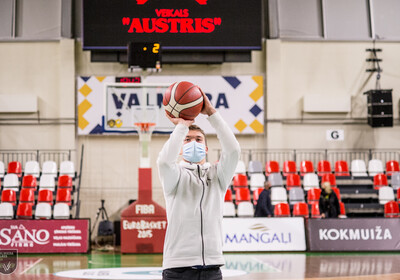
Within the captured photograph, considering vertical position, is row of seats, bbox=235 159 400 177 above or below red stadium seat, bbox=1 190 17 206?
above

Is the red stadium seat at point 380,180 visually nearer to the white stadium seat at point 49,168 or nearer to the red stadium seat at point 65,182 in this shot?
the red stadium seat at point 65,182

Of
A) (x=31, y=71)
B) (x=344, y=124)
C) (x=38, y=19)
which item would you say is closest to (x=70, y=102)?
(x=31, y=71)

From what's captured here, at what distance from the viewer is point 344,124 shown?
707 inches

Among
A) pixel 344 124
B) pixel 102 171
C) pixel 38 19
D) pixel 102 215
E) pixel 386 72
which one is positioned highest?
pixel 38 19

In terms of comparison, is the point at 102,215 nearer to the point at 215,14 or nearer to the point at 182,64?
the point at 182,64

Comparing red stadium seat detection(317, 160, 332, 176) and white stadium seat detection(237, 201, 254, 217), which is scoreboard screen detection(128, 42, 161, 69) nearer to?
white stadium seat detection(237, 201, 254, 217)

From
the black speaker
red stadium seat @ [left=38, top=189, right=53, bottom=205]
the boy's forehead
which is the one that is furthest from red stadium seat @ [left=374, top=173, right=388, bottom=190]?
the boy's forehead

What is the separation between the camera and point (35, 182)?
16.2m

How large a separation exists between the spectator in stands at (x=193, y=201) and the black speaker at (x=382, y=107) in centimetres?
1430

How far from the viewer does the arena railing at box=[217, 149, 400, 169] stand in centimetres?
1761

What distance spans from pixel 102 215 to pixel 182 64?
4.69 m

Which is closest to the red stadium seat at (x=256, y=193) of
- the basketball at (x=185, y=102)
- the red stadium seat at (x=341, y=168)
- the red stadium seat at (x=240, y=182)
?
the red stadium seat at (x=240, y=182)

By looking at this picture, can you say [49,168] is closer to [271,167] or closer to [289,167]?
[271,167]

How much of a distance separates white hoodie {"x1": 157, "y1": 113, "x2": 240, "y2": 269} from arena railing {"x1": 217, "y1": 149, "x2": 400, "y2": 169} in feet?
45.8
